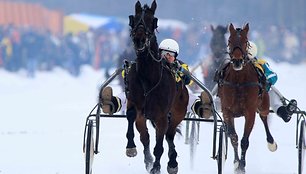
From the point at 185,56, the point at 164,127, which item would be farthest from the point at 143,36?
the point at 185,56

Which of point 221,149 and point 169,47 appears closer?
point 221,149

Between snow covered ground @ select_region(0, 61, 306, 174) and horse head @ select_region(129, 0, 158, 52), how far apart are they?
265 cm

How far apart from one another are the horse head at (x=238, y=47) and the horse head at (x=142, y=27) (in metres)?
1.69

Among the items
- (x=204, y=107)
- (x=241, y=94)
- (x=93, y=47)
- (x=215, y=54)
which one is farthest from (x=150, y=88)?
(x=93, y=47)

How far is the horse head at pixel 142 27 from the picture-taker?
7609 millimetres

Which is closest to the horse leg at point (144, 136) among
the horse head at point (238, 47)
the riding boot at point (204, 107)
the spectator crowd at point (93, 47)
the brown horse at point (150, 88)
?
the brown horse at point (150, 88)

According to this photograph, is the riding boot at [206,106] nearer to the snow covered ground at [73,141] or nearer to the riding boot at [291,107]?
the snow covered ground at [73,141]

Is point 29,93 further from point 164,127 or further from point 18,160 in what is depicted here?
point 164,127

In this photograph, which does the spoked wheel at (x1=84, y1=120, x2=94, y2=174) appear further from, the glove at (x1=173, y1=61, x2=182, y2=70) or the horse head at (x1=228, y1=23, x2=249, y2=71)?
the horse head at (x1=228, y1=23, x2=249, y2=71)

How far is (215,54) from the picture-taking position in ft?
51.4

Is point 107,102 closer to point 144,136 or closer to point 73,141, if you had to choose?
point 144,136

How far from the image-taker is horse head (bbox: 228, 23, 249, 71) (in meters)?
9.40

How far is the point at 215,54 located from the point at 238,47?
6.25 m

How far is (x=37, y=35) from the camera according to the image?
3052cm
